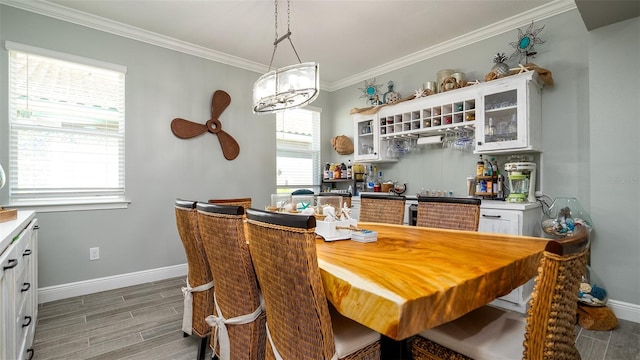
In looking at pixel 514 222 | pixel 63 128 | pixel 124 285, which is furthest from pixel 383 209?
pixel 63 128

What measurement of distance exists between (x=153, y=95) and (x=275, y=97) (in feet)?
6.04

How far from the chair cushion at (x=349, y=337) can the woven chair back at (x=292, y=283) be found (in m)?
0.10

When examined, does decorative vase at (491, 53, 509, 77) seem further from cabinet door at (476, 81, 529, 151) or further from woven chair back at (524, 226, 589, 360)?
woven chair back at (524, 226, 589, 360)

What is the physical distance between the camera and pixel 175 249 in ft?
11.4

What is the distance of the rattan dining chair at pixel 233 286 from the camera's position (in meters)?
1.33

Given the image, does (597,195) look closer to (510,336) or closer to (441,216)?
(441,216)

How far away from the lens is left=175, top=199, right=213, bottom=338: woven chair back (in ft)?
5.69

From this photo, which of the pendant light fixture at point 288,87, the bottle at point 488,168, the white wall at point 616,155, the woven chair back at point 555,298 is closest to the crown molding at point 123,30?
the pendant light fixture at point 288,87

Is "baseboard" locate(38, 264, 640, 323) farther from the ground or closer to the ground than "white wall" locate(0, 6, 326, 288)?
closer to the ground

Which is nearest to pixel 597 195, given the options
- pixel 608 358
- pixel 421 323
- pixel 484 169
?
pixel 484 169

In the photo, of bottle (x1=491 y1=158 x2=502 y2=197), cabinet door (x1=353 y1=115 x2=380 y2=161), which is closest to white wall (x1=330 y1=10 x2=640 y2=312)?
bottle (x1=491 y1=158 x2=502 y2=197)

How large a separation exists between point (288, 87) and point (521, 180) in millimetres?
2304

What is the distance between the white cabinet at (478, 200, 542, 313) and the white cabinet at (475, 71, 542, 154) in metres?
0.55

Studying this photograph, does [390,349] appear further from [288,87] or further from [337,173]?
[337,173]
